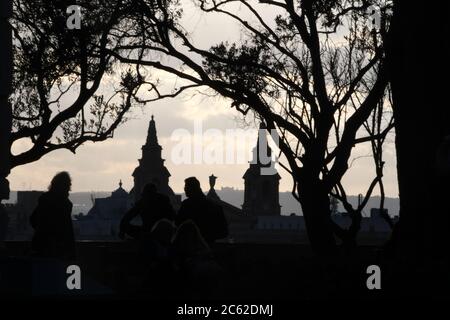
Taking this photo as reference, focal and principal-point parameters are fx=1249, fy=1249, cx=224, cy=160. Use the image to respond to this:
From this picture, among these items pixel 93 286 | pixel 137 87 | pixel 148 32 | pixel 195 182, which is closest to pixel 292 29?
pixel 137 87

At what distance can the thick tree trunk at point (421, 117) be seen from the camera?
453 inches

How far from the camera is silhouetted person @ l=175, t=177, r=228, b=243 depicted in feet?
41.2

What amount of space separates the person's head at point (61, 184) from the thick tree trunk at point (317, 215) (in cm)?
743

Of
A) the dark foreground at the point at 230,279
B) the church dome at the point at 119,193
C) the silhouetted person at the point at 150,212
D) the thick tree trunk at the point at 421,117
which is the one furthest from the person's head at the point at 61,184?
the church dome at the point at 119,193

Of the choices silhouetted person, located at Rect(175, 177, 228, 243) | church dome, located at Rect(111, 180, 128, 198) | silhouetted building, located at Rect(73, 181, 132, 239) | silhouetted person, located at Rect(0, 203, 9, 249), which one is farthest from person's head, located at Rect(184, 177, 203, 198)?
church dome, located at Rect(111, 180, 128, 198)

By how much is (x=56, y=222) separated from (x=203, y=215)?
5.06 ft

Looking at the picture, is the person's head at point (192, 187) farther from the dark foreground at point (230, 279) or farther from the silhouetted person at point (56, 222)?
the silhouetted person at point (56, 222)

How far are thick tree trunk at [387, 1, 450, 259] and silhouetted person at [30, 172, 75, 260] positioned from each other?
3.16 meters

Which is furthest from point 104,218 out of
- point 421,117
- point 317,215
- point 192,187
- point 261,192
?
point 421,117

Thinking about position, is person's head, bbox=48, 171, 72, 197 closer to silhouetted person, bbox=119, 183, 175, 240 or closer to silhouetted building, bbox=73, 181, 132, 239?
silhouetted person, bbox=119, 183, 175, 240

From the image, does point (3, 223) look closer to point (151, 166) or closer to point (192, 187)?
point (192, 187)

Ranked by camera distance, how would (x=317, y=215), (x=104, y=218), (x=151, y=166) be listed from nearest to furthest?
(x=317, y=215)
(x=151, y=166)
(x=104, y=218)

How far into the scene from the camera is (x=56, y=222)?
1189cm

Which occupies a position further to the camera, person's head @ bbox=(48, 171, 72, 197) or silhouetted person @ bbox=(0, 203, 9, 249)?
person's head @ bbox=(48, 171, 72, 197)
